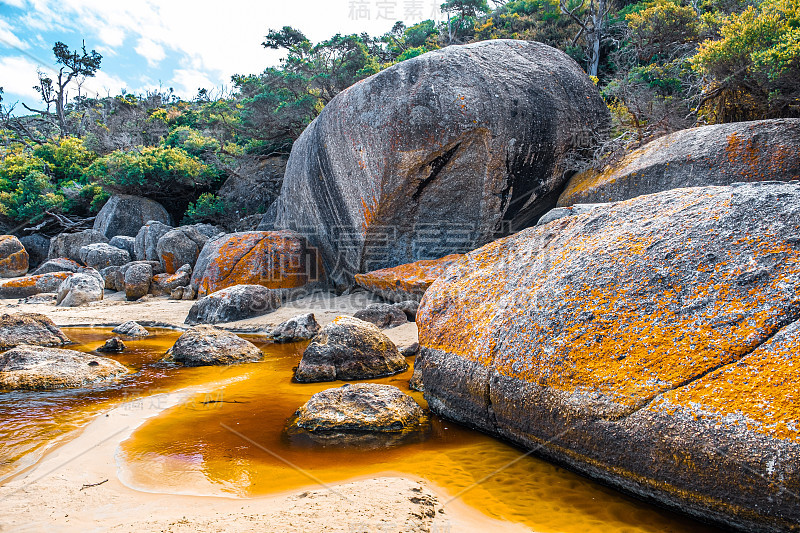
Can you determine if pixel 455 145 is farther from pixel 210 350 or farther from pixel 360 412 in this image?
pixel 360 412

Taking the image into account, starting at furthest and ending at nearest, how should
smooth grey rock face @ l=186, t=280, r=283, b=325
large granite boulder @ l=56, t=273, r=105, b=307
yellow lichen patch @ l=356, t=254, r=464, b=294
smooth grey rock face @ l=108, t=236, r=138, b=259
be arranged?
smooth grey rock face @ l=108, t=236, r=138, b=259, large granite boulder @ l=56, t=273, r=105, b=307, smooth grey rock face @ l=186, t=280, r=283, b=325, yellow lichen patch @ l=356, t=254, r=464, b=294

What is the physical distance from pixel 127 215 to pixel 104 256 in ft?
11.3

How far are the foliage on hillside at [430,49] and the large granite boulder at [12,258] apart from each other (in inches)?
133

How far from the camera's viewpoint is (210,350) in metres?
6.29

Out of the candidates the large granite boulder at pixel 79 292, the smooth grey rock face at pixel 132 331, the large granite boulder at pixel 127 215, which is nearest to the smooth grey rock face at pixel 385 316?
the smooth grey rock face at pixel 132 331

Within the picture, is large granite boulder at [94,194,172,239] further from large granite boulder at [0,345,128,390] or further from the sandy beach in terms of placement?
the sandy beach

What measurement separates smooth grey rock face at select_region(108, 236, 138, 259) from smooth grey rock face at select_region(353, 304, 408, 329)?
1337 centimetres

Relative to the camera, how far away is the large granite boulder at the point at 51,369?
198 inches

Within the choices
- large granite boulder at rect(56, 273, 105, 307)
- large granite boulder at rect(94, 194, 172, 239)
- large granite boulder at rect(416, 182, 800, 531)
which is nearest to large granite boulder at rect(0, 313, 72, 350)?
large granite boulder at rect(56, 273, 105, 307)

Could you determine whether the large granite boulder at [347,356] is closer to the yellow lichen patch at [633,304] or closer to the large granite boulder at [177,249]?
the yellow lichen patch at [633,304]

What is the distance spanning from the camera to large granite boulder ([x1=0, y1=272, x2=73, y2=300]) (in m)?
14.0

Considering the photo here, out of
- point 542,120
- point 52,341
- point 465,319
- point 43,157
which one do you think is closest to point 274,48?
point 43,157

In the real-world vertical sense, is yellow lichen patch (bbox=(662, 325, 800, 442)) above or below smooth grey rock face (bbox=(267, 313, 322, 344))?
above

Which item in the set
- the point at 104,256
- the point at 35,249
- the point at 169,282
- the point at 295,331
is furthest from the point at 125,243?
the point at 295,331
